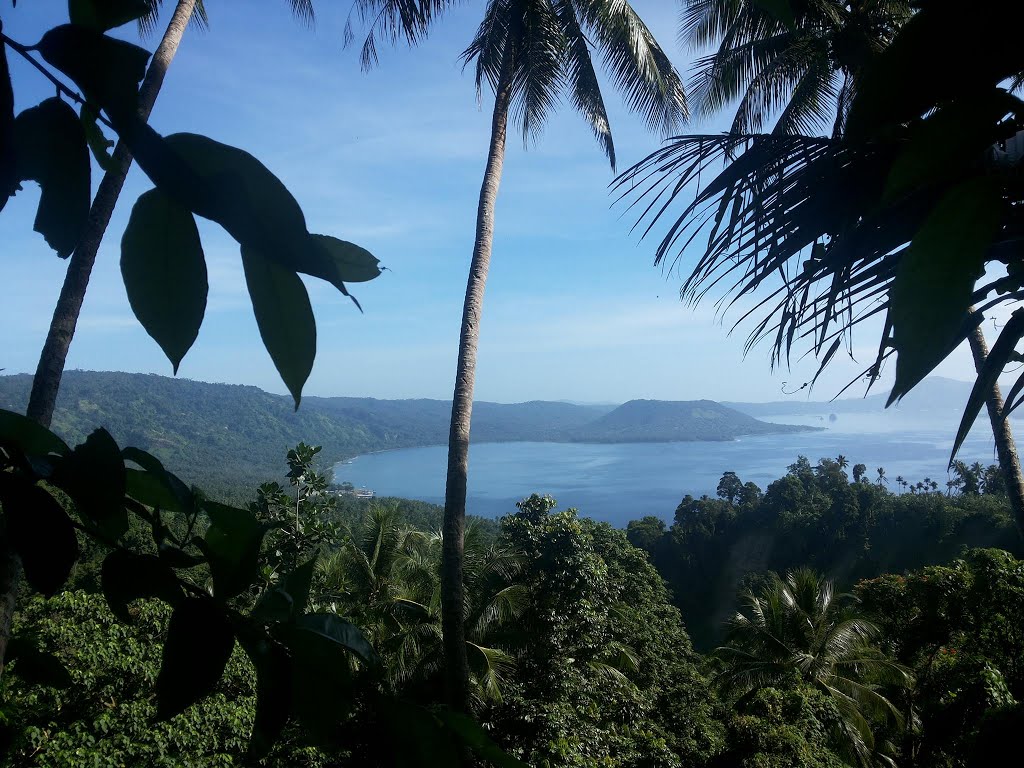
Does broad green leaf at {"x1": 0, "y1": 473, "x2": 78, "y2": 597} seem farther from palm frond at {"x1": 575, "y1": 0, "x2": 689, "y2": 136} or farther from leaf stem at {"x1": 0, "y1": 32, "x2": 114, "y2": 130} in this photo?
palm frond at {"x1": 575, "y1": 0, "x2": 689, "y2": 136}

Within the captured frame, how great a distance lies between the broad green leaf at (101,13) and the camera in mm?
249

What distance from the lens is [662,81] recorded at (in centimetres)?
604

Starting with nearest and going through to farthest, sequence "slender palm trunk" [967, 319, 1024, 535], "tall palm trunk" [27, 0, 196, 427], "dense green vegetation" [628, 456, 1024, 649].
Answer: "slender palm trunk" [967, 319, 1024, 535] → "tall palm trunk" [27, 0, 196, 427] → "dense green vegetation" [628, 456, 1024, 649]

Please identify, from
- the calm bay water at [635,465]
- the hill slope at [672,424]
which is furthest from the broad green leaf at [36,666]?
the hill slope at [672,424]

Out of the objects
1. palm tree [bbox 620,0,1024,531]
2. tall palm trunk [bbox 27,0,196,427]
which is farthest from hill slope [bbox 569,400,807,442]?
palm tree [bbox 620,0,1024,531]

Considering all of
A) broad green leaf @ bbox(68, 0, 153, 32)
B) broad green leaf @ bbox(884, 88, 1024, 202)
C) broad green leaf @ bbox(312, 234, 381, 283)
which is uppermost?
broad green leaf @ bbox(68, 0, 153, 32)

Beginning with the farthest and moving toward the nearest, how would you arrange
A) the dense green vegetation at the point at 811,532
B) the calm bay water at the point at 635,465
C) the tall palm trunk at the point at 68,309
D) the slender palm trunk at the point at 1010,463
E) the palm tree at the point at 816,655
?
the calm bay water at the point at 635,465
the dense green vegetation at the point at 811,532
the palm tree at the point at 816,655
the tall palm trunk at the point at 68,309
the slender palm trunk at the point at 1010,463

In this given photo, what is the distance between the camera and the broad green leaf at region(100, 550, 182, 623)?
0.85 feet

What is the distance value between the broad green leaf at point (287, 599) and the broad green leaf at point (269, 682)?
0.02 meters

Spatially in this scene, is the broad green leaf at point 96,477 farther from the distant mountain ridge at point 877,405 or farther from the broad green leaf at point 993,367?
the distant mountain ridge at point 877,405

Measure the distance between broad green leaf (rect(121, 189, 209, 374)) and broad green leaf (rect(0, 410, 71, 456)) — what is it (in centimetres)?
10

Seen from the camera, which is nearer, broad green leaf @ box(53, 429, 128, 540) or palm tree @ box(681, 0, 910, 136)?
broad green leaf @ box(53, 429, 128, 540)

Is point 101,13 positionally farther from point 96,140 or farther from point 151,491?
point 151,491

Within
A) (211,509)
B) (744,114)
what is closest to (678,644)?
(744,114)
